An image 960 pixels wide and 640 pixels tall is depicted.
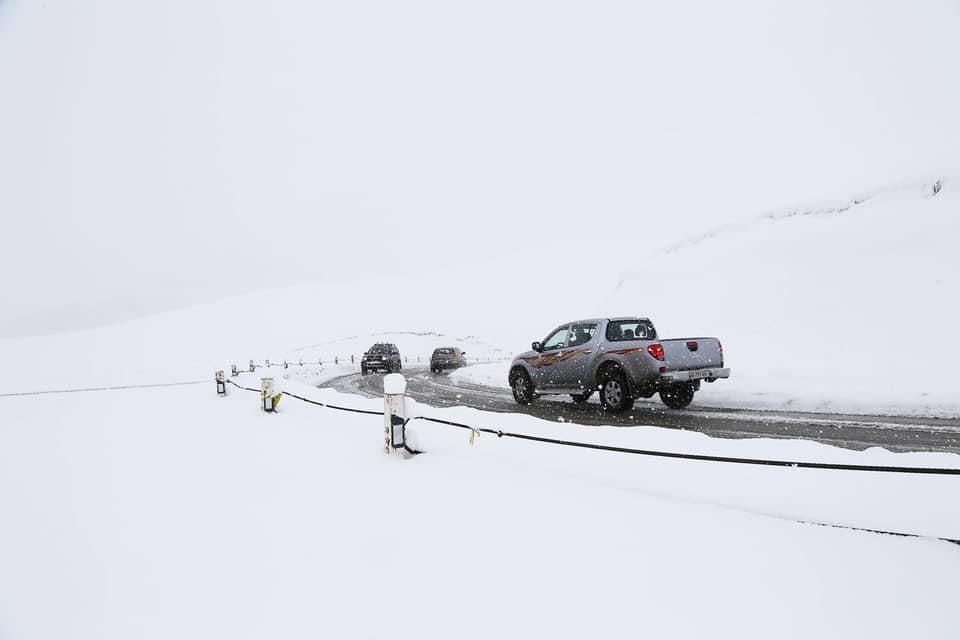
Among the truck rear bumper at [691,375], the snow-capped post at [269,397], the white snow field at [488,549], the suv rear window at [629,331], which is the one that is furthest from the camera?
the snow-capped post at [269,397]

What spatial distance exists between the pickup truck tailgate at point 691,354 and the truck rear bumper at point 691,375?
0.08 meters

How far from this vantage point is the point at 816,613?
99.3 inches

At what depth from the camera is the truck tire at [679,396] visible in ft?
31.3

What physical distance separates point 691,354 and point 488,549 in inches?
269

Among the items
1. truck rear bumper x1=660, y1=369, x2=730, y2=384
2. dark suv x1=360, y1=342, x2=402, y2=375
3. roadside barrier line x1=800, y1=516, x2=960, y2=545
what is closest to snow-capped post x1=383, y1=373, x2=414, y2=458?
roadside barrier line x1=800, y1=516, x2=960, y2=545

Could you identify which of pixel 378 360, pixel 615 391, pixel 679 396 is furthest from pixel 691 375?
pixel 378 360

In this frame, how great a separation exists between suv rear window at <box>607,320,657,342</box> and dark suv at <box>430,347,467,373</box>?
15.6 m

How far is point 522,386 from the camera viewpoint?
449 inches

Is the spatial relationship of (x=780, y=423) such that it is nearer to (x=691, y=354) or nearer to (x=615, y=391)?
(x=691, y=354)

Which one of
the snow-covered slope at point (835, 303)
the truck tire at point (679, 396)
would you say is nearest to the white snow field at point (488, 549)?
the truck tire at point (679, 396)

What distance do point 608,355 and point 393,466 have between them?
5.25m

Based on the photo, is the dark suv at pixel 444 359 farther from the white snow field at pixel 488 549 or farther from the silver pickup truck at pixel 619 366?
the white snow field at pixel 488 549

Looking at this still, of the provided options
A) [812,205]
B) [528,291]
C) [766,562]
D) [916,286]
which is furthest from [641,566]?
[528,291]

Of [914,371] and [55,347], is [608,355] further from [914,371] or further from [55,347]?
[55,347]
